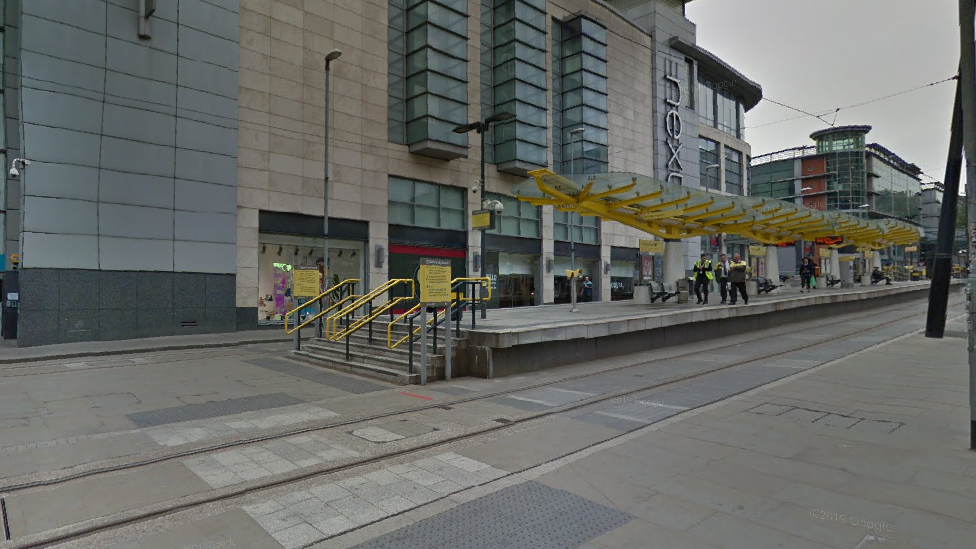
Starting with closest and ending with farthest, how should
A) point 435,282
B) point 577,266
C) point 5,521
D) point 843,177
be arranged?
1. point 5,521
2. point 435,282
3. point 577,266
4. point 843,177

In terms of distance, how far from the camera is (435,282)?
966 centimetres

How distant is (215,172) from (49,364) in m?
9.19

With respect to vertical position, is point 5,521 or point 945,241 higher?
point 945,241

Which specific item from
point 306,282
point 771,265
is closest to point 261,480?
point 306,282

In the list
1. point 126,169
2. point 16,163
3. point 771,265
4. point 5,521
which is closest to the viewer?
point 5,521

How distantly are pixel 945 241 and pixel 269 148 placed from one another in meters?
22.7

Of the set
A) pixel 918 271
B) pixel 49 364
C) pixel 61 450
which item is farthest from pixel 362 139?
pixel 918 271

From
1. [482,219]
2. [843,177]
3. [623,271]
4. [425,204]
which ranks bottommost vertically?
[623,271]

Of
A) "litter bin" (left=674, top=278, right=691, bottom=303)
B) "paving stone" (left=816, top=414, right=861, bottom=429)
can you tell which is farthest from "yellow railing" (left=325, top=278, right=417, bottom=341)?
"litter bin" (left=674, top=278, right=691, bottom=303)

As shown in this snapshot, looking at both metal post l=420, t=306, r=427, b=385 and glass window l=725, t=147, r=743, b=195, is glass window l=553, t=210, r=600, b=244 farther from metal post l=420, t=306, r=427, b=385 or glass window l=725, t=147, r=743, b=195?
metal post l=420, t=306, r=427, b=385

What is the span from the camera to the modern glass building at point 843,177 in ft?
265

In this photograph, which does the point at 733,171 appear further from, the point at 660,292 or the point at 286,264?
the point at 286,264

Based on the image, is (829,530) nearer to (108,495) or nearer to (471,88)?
(108,495)

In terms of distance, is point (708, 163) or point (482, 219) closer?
point (482, 219)
